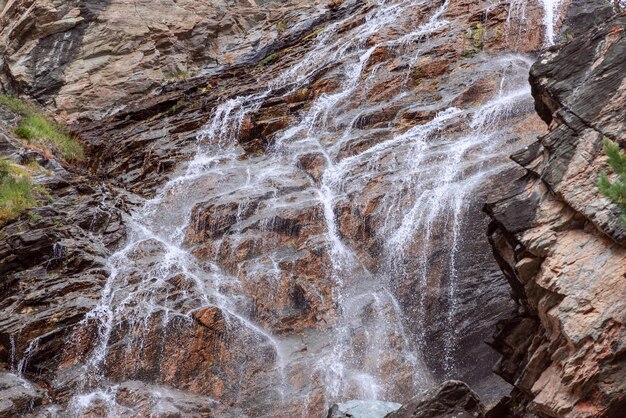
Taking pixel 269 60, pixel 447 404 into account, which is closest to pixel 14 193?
pixel 269 60

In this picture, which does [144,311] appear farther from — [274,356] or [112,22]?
[112,22]

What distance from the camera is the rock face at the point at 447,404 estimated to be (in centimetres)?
791

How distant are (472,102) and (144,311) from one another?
925 centimetres

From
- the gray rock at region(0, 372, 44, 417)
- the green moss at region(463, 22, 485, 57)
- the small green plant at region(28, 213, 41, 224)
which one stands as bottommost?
the gray rock at region(0, 372, 44, 417)

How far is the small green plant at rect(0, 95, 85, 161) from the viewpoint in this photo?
66.3ft

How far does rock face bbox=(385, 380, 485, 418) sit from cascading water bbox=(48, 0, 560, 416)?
269 cm

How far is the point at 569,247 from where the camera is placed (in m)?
7.24

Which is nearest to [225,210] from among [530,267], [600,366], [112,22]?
[530,267]

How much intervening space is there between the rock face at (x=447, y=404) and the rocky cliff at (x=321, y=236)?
11 cm

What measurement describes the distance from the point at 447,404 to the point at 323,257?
5637mm

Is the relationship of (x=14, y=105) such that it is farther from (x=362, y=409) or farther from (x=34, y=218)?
(x=362, y=409)

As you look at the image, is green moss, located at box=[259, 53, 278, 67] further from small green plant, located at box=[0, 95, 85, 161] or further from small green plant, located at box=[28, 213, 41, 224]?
small green plant, located at box=[28, 213, 41, 224]

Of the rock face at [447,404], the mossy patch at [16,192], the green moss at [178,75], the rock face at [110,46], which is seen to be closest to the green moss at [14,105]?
the rock face at [110,46]

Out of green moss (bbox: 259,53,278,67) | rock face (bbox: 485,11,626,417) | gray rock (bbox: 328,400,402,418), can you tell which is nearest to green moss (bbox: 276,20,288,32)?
green moss (bbox: 259,53,278,67)
